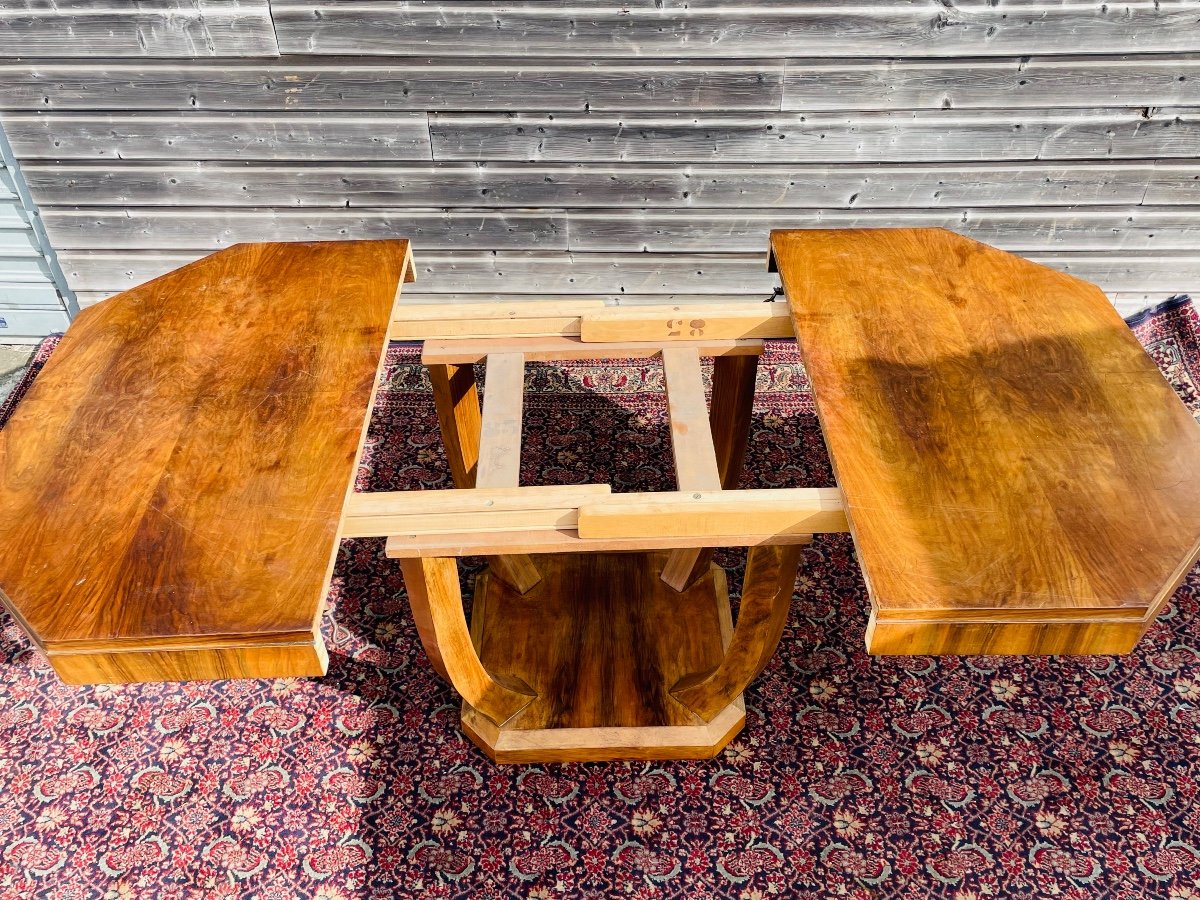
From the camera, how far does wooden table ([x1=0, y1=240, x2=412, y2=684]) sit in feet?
4.55

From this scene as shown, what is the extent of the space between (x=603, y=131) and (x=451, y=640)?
1755 millimetres

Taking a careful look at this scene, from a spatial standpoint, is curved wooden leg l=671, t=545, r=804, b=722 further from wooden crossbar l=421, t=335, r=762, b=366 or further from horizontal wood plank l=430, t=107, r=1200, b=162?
horizontal wood plank l=430, t=107, r=1200, b=162

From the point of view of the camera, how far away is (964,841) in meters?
2.01

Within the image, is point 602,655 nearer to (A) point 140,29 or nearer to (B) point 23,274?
(A) point 140,29

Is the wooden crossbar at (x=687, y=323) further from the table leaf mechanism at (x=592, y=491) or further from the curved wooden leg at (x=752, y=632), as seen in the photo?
the curved wooden leg at (x=752, y=632)

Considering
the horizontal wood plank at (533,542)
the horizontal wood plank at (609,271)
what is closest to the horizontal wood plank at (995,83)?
the horizontal wood plank at (609,271)

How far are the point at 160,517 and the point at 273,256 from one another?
90cm

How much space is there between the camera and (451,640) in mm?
1964

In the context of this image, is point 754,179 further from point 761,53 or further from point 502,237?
point 502,237

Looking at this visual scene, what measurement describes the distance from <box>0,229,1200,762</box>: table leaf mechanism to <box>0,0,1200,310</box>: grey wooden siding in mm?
826

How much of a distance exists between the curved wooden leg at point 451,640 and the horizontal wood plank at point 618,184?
1.60 m

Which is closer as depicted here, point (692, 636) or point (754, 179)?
point (692, 636)

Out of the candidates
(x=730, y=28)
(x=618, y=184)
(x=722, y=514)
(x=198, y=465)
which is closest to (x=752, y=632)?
(x=722, y=514)

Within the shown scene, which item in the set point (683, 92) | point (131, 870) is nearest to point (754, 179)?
point (683, 92)
